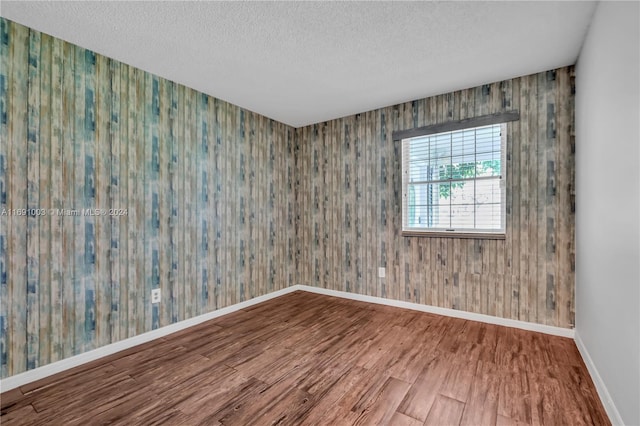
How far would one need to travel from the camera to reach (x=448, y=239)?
3365 mm

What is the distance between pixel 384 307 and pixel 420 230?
1059 millimetres

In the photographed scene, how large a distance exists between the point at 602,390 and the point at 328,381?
168 cm

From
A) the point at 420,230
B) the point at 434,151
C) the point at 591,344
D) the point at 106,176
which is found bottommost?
the point at 591,344

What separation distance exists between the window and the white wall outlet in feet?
9.16

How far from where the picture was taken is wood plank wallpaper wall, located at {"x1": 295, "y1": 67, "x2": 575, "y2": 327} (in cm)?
281

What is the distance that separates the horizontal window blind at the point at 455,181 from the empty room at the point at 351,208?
2cm

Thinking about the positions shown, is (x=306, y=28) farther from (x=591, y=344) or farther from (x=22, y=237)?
(x=591, y=344)

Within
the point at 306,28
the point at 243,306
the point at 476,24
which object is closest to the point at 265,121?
the point at 306,28

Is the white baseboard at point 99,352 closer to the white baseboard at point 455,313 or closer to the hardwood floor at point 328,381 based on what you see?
the hardwood floor at point 328,381

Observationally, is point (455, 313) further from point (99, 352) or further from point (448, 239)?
point (99, 352)

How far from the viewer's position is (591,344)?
214 cm

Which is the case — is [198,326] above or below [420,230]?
below

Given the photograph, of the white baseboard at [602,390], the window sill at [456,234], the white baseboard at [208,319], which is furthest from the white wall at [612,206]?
the window sill at [456,234]

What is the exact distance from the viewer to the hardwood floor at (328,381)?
67.6 inches
